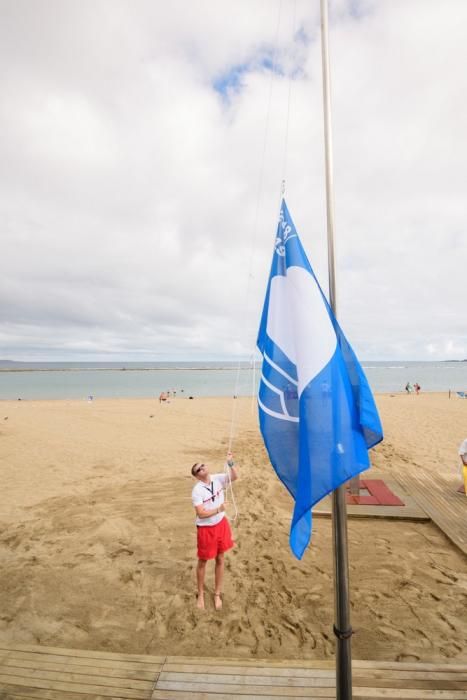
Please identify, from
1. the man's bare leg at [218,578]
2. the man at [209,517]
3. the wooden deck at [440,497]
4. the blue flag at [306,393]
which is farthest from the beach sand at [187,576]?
the blue flag at [306,393]

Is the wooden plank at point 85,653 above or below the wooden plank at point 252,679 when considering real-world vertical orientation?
below

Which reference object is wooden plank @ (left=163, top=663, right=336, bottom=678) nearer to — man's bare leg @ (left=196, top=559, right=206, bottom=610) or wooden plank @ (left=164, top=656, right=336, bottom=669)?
wooden plank @ (left=164, top=656, right=336, bottom=669)

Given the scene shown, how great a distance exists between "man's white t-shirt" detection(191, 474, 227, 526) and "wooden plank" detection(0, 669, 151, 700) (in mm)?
1631

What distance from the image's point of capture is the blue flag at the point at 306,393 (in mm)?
2492

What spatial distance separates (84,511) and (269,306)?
7.20 meters

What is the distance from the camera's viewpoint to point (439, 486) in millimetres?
8594

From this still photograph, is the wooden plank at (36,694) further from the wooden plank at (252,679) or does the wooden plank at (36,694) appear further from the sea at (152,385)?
the sea at (152,385)

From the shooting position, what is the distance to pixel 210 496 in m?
4.29

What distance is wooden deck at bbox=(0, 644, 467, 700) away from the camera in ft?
9.80

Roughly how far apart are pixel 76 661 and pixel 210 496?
2078mm

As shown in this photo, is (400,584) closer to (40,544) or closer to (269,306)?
(269,306)

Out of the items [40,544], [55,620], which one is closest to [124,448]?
[40,544]

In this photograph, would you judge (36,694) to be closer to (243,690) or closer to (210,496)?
(243,690)

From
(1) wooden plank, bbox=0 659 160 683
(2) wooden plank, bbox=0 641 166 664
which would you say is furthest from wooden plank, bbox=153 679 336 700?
(2) wooden plank, bbox=0 641 166 664
